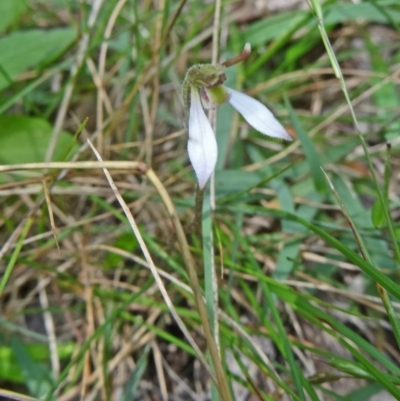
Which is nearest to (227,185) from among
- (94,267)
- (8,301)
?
(94,267)

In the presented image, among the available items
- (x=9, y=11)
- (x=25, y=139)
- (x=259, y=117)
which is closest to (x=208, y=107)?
(x=259, y=117)

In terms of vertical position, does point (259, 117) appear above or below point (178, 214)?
above

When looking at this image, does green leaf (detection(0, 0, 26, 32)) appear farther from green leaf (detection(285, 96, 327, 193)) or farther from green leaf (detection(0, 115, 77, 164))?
green leaf (detection(285, 96, 327, 193))

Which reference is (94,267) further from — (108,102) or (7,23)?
(7,23)

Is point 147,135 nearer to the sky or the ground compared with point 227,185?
nearer to the sky

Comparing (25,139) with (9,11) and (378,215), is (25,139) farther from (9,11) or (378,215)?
(378,215)

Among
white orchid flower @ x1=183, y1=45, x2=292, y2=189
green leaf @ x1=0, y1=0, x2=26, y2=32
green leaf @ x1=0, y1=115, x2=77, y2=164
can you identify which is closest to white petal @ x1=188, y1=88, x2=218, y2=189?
white orchid flower @ x1=183, y1=45, x2=292, y2=189
